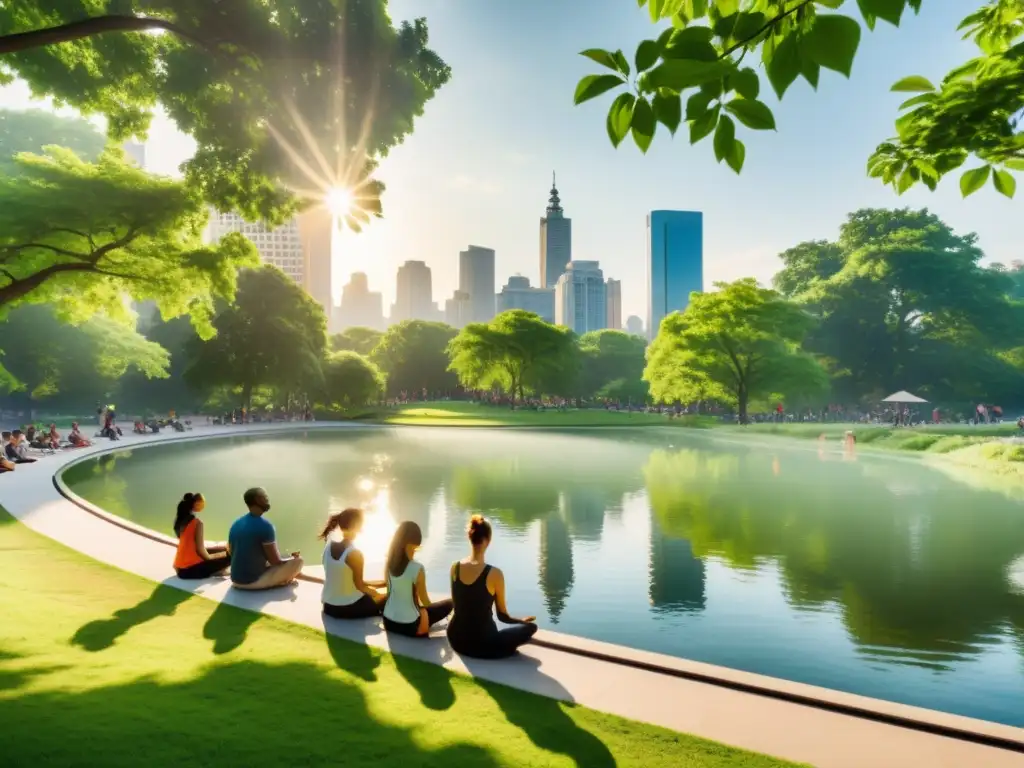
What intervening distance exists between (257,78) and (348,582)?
7.46 metres

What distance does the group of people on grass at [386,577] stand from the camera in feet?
20.7

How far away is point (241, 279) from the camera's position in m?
59.5

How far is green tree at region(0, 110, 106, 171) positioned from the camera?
211ft

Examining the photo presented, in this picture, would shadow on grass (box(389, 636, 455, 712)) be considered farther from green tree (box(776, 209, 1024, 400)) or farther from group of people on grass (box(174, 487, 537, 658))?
green tree (box(776, 209, 1024, 400))

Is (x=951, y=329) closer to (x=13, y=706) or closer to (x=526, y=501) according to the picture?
(x=526, y=501)

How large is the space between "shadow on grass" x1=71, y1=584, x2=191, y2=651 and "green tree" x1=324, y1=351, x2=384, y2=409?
5813cm

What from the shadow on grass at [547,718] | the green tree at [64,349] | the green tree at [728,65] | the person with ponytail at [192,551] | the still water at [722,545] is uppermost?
the green tree at [64,349]

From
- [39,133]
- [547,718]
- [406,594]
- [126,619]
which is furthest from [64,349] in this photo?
[547,718]

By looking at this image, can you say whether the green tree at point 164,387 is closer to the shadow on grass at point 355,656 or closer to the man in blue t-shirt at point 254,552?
the man in blue t-shirt at point 254,552

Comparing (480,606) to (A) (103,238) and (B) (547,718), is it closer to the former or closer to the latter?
(B) (547,718)

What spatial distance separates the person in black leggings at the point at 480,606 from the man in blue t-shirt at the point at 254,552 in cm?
339

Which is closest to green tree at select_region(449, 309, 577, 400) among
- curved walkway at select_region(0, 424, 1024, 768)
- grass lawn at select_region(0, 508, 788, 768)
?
curved walkway at select_region(0, 424, 1024, 768)

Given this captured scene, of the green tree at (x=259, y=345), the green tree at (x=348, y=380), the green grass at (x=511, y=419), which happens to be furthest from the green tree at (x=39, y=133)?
the green grass at (x=511, y=419)

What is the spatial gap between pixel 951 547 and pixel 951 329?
64.7 metres
